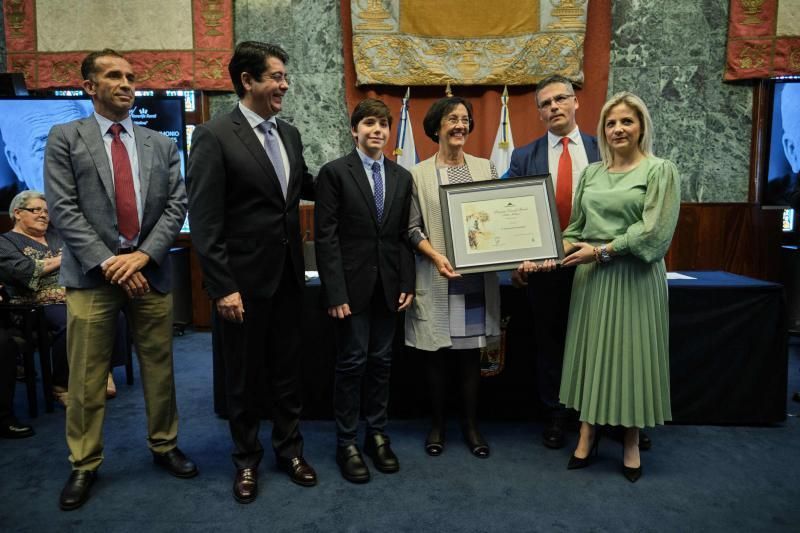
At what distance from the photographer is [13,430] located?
2666mm

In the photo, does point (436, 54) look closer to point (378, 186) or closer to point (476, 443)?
point (378, 186)

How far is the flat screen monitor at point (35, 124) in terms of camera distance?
4.71m

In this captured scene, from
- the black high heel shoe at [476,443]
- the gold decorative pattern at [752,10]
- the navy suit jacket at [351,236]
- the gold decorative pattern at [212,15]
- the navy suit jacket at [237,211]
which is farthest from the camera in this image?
the gold decorative pattern at [212,15]

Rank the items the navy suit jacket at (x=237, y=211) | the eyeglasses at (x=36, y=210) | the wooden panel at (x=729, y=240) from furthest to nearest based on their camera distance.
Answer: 1. the wooden panel at (x=729, y=240)
2. the eyeglasses at (x=36, y=210)
3. the navy suit jacket at (x=237, y=211)

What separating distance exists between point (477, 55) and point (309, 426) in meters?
3.35

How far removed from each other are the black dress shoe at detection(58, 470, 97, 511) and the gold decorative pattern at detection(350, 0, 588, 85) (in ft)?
11.9

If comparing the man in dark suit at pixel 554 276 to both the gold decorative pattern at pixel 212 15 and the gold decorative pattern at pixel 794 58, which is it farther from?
the gold decorative pattern at pixel 212 15

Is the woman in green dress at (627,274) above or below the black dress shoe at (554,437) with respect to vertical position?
above

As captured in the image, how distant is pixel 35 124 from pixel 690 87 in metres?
5.57

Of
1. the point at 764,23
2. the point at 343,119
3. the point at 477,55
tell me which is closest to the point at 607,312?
the point at 477,55

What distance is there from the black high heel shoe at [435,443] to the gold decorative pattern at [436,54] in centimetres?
317

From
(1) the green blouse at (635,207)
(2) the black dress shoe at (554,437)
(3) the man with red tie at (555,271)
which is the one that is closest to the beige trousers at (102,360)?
(3) the man with red tie at (555,271)

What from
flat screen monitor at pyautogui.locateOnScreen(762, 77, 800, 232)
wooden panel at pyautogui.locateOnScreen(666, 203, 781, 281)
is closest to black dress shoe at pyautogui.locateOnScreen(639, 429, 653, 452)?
wooden panel at pyautogui.locateOnScreen(666, 203, 781, 281)

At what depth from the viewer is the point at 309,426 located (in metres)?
2.79
